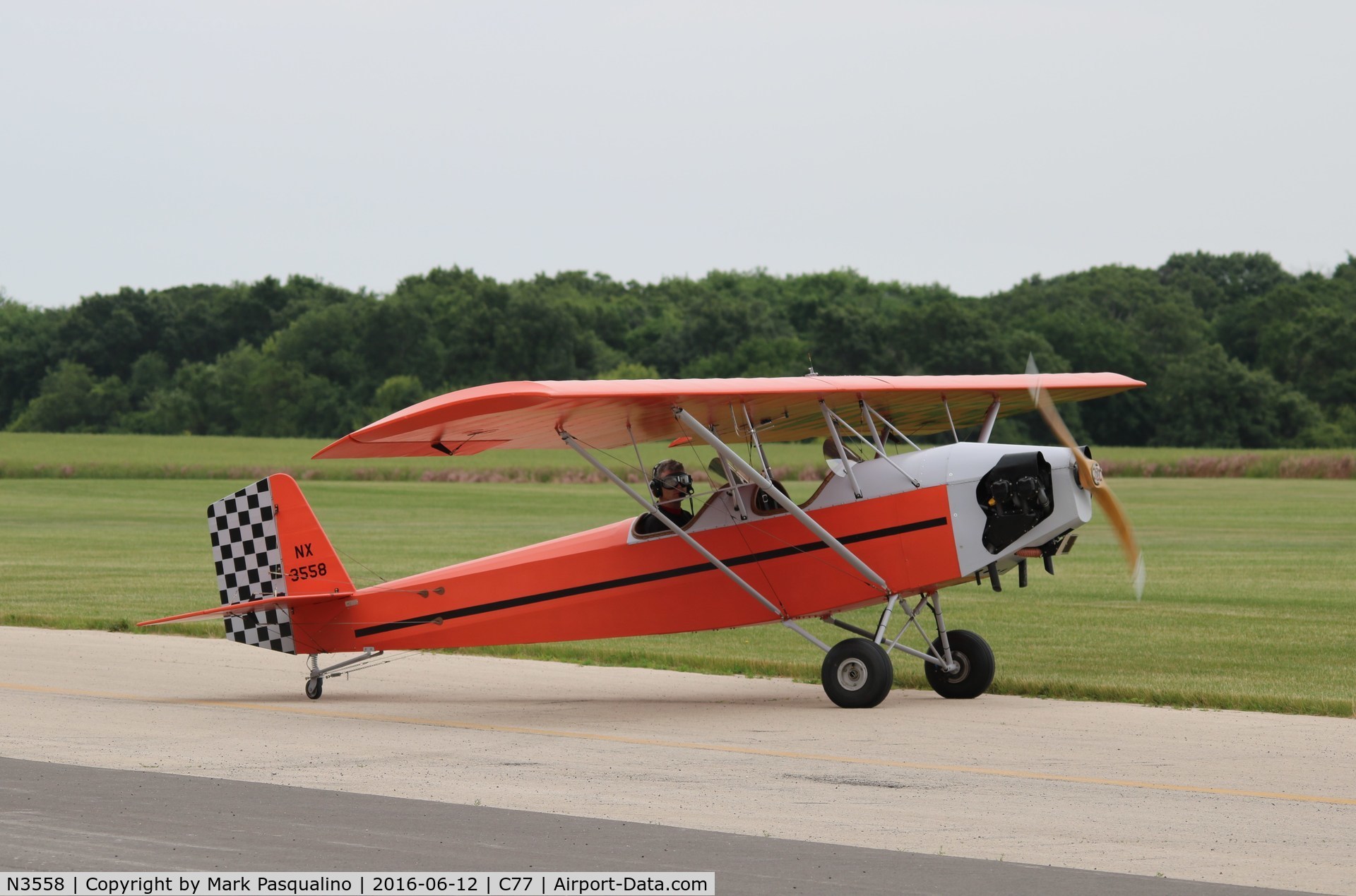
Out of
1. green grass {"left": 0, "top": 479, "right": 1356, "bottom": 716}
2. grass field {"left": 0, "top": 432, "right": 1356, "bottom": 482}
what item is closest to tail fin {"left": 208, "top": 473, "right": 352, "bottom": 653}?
green grass {"left": 0, "top": 479, "right": 1356, "bottom": 716}

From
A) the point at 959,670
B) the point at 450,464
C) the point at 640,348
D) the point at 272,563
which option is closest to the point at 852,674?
the point at 959,670

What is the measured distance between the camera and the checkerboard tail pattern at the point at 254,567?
14141 millimetres

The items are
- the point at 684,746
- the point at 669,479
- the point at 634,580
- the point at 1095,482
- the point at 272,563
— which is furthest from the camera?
the point at 272,563

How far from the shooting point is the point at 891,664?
12836 millimetres

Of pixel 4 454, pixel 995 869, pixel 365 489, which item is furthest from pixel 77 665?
pixel 4 454

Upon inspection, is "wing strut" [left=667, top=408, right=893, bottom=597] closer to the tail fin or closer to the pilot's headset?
the pilot's headset

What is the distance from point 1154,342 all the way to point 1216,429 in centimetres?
1469

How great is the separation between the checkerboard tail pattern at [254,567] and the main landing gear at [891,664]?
15.0ft

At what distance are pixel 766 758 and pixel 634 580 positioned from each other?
126 inches

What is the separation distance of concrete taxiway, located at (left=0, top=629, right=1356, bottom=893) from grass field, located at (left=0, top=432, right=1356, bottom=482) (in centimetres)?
4946

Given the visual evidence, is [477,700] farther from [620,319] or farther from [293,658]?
[620,319]

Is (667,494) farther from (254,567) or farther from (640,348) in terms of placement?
(640,348)

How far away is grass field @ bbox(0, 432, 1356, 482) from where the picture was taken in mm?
67125

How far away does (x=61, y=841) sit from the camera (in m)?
7.74
